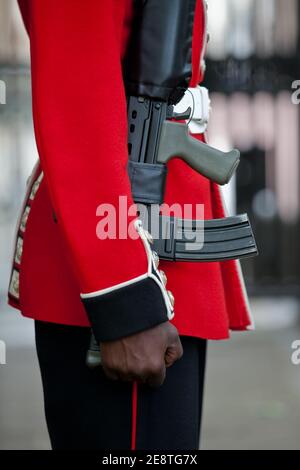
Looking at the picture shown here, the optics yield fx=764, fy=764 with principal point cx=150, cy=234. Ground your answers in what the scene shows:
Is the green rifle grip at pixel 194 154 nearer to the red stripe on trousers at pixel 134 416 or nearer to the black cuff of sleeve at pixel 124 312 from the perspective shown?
the black cuff of sleeve at pixel 124 312

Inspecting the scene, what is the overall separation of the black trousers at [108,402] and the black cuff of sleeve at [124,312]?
0.40 ft

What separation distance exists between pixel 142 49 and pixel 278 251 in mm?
4886

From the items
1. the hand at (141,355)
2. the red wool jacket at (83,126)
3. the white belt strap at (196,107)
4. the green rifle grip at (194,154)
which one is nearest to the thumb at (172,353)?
the hand at (141,355)

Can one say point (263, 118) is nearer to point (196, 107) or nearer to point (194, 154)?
point (196, 107)

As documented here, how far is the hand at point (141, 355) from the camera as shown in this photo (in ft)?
3.85

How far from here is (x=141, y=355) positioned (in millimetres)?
1177

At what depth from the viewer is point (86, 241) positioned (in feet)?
3.86

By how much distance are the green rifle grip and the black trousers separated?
30cm

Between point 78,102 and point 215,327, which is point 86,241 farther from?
point 215,327

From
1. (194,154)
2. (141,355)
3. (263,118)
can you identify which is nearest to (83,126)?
(194,154)

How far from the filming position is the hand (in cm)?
117

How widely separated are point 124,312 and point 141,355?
0.07m

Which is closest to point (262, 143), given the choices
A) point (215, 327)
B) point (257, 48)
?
point (257, 48)

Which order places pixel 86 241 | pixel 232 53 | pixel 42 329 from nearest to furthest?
pixel 86 241 < pixel 42 329 < pixel 232 53
